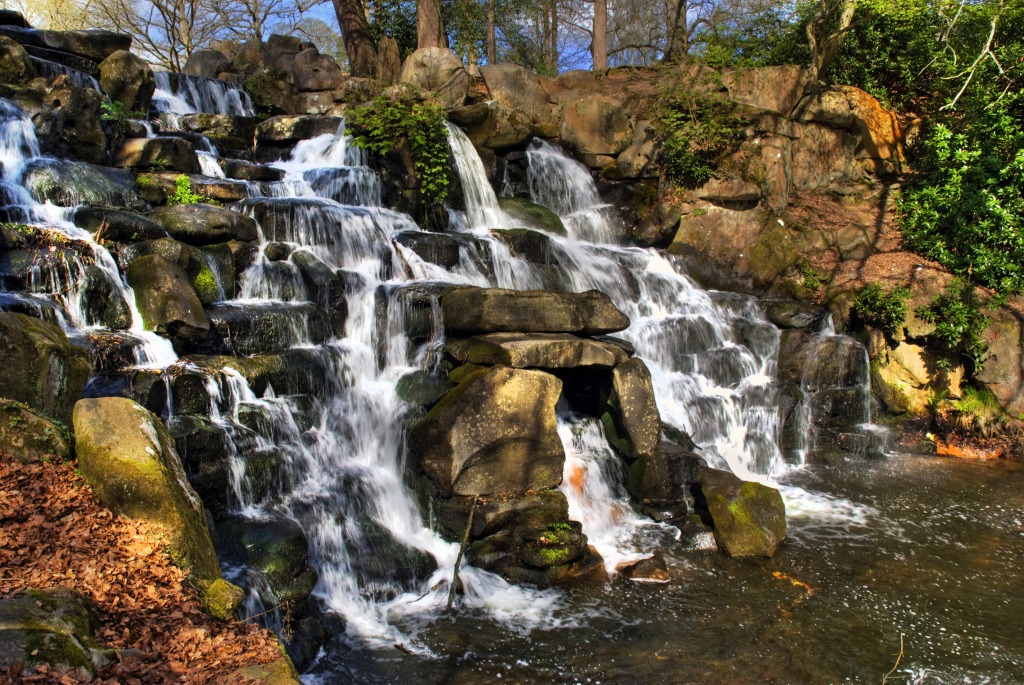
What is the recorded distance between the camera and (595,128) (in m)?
15.1

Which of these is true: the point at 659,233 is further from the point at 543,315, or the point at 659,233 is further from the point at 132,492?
the point at 132,492

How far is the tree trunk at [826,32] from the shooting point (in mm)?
14812

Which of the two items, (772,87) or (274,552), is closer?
(274,552)

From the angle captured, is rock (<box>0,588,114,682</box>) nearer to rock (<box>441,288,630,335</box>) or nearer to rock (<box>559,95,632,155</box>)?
rock (<box>441,288,630,335</box>)

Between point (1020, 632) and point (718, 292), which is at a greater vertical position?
point (718, 292)

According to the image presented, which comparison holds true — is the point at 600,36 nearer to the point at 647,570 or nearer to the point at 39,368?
the point at 647,570

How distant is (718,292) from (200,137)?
31.0 feet

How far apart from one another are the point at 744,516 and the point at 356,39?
15393 millimetres

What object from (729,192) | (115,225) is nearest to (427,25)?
(729,192)

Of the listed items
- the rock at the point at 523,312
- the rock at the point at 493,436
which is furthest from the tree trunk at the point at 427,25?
the rock at the point at 493,436

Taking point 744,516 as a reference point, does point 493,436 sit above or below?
above

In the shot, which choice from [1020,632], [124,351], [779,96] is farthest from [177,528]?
[779,96]

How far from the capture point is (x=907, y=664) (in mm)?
5215

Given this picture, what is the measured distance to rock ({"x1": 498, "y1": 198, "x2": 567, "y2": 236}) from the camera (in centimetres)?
1306
